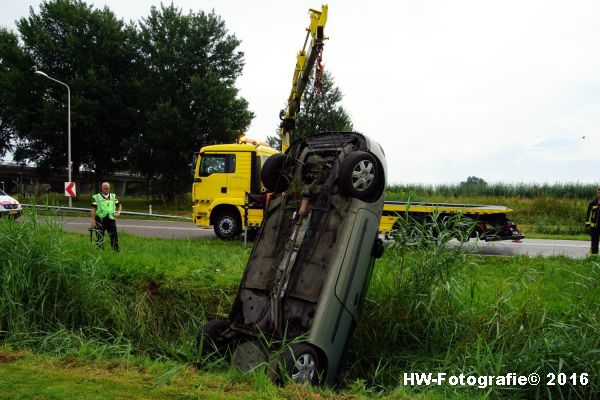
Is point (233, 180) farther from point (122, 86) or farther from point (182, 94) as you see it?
point (122, 86)

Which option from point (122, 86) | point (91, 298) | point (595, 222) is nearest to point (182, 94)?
point (122, 86)

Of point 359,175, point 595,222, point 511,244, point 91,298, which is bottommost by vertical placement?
point 91,298

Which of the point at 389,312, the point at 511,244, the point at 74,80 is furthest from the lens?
the point at 74,80

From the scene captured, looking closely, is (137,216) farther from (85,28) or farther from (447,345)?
(447,345)

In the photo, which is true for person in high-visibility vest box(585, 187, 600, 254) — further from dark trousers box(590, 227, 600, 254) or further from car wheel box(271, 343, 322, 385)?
car wheel box(271, 343, 322, 385)

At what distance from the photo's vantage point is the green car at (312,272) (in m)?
4.27

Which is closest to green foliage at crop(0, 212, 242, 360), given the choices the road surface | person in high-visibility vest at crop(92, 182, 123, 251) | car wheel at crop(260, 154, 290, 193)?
car wheel at crop(260, 154, 290, 193)

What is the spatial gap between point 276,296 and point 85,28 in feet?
103

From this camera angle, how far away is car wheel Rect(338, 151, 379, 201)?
4.67 meters

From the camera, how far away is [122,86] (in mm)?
30297

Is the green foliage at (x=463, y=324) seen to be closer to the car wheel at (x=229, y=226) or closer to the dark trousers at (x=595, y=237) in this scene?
the dark trousers at (x=595, y=237)

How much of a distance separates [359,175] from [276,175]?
49.7 inches

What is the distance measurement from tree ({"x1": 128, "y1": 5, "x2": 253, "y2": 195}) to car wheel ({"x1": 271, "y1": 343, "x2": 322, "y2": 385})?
23.8m

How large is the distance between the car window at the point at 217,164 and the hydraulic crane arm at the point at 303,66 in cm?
159
